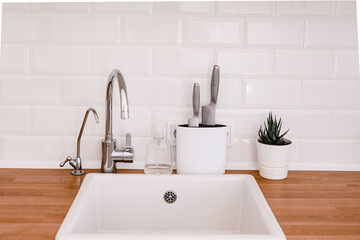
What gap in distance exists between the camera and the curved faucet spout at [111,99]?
102cm

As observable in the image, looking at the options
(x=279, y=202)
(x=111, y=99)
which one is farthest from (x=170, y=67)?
(x=279, y=202)

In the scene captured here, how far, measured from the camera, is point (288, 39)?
125 cm

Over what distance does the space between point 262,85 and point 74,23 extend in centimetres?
70

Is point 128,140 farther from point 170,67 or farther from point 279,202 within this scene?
point 279,202

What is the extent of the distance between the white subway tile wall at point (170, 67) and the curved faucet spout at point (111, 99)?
0.11m

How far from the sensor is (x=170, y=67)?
125 centimetres

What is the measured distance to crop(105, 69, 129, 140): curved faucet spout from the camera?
102 cm

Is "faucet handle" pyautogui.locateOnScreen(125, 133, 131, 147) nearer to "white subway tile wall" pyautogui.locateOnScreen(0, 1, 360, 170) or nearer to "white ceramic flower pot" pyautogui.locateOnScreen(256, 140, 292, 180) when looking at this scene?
"white subway tile wall" pyautogui.locateOnScreen(0, 1, 360, 170)

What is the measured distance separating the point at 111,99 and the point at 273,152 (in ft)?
1.83

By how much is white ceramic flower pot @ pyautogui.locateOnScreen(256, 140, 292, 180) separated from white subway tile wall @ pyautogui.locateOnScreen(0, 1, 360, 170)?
0.35 feet

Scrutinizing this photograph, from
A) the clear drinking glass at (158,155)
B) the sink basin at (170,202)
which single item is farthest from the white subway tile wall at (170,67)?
the sink basin at (170,202)

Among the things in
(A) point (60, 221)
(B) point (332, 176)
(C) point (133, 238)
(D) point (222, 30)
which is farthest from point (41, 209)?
(B) point (332, 176)


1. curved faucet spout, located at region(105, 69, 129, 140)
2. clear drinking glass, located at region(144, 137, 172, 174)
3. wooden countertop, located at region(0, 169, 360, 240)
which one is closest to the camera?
wooden countertop, located at region(0, 169, 360, 240)

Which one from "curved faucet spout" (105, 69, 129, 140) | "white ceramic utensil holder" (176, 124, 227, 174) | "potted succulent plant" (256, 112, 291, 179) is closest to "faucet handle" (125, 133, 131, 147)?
"curved faucet spout" (105, 69, 129, 140)
